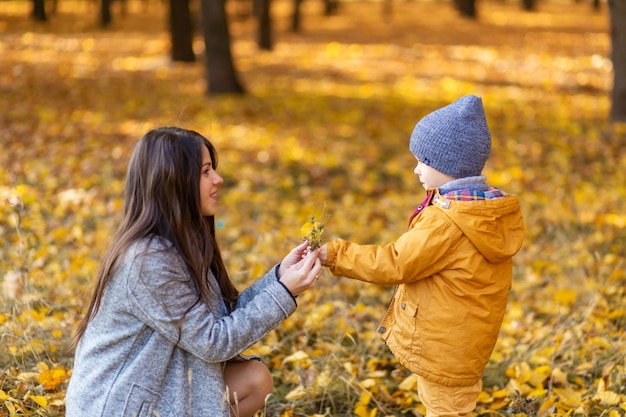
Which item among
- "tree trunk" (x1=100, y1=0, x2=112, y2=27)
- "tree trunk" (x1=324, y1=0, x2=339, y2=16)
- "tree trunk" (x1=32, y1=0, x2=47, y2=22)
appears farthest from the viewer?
"tree trunk" (x1=324, y1=0, x2=339, y2=16)

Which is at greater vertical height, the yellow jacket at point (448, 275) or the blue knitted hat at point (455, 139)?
the blue knitted hat at point (455, 139)

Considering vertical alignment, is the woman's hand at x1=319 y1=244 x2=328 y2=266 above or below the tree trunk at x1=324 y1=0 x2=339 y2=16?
above

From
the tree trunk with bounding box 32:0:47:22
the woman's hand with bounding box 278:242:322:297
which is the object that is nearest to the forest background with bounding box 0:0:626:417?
the woman's hand with bounding box 278:242:322:297

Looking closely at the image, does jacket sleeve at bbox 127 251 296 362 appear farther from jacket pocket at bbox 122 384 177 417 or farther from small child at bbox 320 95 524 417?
small child at bbox 320 95 524 417

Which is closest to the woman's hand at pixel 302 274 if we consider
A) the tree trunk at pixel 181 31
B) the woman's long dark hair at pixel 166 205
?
the woman's long dark hair at pixel 166 205

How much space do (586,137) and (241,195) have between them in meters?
4.24

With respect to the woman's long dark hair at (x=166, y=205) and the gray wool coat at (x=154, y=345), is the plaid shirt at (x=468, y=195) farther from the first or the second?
the woman's long dark hair at (x=166, y=205)

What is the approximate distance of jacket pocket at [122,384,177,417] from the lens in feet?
7.71

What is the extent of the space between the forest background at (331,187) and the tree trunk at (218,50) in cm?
23

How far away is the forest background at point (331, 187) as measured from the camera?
11.1 ft

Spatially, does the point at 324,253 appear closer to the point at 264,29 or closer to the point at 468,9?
the point at 264,29

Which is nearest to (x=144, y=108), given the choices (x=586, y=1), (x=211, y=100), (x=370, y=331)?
(x=211, y=100)

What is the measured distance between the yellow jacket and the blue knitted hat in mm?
134

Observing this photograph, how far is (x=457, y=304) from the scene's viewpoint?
2551mm
